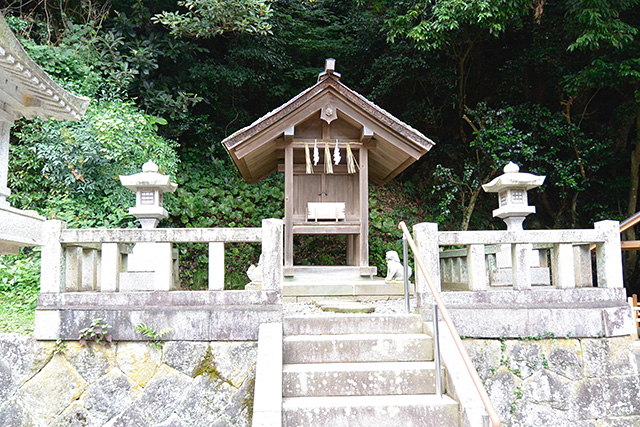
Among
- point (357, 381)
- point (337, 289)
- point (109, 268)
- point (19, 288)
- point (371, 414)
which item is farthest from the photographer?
point (19, 288)

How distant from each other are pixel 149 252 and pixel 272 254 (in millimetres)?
2015

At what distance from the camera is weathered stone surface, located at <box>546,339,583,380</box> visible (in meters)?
4.95

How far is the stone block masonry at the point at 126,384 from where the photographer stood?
4.65m

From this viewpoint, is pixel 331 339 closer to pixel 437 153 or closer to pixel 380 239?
pixel 380 239

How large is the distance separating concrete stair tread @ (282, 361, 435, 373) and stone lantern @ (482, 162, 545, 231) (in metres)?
2.97

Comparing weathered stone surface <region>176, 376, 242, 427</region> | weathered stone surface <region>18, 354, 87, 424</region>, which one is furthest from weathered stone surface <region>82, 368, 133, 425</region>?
weathered stone surface <region>176, 376, 242, 427</region>

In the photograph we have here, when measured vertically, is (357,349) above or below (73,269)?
below

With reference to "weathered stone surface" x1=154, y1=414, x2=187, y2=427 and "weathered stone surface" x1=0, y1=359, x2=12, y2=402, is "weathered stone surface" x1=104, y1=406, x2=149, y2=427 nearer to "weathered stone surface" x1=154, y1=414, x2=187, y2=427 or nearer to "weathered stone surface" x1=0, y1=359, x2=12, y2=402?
"weathered stone surface" x1=154, y1=414, x2=187, y2=427

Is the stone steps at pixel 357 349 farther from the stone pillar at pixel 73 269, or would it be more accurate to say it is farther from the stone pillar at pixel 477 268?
the stone pillar at pixel 73 269

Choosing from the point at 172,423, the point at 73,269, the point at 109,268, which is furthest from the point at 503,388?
the point at 73,269

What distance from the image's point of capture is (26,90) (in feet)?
17.3

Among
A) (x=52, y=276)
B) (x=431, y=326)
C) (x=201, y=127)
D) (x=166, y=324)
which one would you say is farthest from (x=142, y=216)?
(x=201, y=127)

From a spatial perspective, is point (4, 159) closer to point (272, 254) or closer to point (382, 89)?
point (272, 254)

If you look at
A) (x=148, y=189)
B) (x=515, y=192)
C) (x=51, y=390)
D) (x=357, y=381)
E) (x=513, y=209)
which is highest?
(x=148, y=189)
